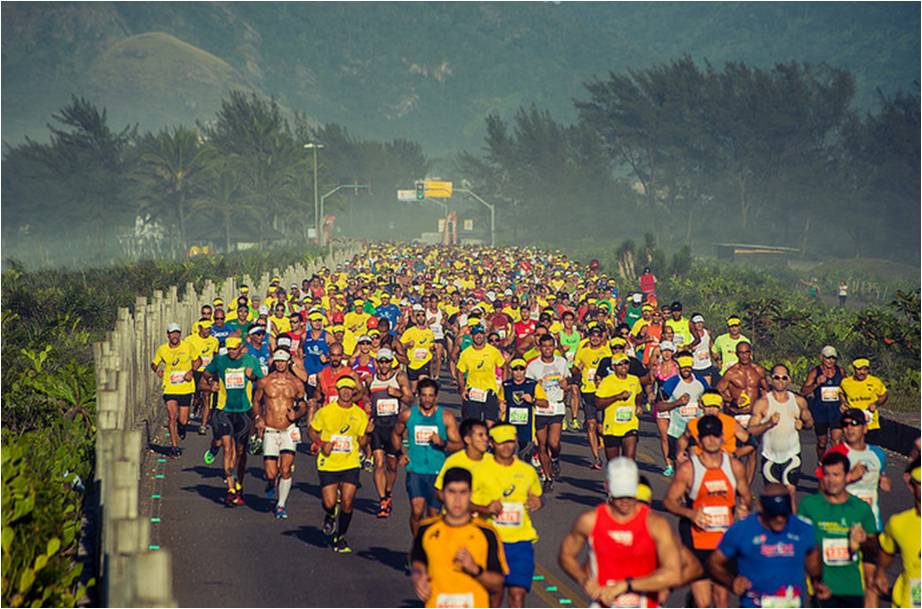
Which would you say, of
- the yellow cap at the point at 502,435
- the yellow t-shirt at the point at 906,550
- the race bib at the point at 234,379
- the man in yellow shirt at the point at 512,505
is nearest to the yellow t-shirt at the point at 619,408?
the race bib at the point at 234,379

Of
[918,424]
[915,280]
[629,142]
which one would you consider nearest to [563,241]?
[629,142]

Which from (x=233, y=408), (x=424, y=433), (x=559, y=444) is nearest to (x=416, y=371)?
(x=559, y=444)

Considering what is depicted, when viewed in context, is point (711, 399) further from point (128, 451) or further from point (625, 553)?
point (625, 553)

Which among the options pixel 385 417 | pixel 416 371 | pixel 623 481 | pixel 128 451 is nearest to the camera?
pixel 623 481

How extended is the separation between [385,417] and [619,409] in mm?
2673

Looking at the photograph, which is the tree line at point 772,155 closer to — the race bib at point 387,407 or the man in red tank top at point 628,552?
the race bib at point 387,407

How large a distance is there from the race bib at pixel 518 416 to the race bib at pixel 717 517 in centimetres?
654

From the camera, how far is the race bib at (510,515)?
10.1 metres

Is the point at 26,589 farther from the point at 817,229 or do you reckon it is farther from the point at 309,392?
the point at 817,229

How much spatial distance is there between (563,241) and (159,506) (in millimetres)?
120872

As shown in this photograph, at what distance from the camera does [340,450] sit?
44.8ft

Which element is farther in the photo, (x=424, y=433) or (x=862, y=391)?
(x=862, y=391)

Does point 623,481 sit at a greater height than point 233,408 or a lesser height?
lesser

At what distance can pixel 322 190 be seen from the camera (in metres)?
131
